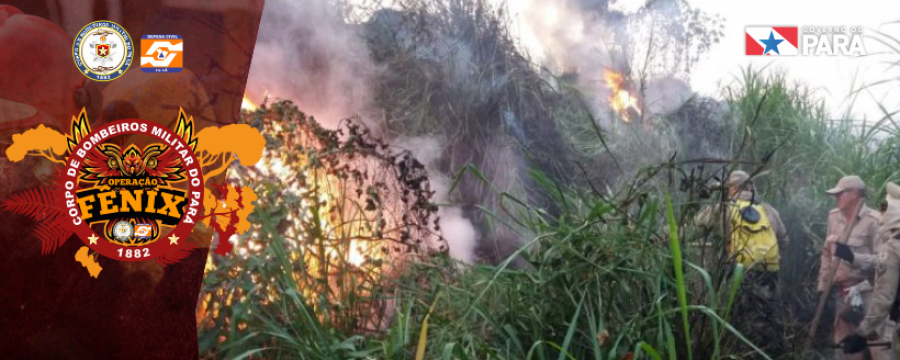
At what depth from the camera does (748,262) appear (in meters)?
3.29

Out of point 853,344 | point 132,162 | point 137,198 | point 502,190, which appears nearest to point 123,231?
point 137,198

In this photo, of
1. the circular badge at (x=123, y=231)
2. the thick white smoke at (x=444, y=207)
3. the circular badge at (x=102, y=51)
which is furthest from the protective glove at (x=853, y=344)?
the circular badge at (x=102, y=51)

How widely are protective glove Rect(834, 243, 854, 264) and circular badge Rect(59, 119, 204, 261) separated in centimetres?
355

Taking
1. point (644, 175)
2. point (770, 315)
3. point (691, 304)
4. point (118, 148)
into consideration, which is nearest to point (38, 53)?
point (118, 148)

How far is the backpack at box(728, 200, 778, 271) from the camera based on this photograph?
10.3 feet

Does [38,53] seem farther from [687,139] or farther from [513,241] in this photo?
[687,139]

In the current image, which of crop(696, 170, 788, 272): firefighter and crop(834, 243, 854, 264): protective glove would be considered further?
crop(834, 243, 854, 264): protective glove

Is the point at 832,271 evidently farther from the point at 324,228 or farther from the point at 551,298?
the point at 324,228

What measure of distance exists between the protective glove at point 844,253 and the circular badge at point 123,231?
3878mm

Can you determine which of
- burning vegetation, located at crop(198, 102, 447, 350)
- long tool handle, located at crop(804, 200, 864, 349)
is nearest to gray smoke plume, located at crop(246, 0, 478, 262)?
burning vegetation, located at crop(198, 102, 447, 350)

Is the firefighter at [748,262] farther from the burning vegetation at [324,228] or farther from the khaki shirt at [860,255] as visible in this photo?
the burning vegetation at [324,228]

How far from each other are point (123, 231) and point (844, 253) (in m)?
3.95

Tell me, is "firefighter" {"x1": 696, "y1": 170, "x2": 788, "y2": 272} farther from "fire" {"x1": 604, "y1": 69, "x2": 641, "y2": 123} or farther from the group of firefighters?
"fire" {"x1": 604, "y1": 69, "x2": 641, "y2": 123}

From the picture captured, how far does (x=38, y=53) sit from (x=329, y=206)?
5.45ft
